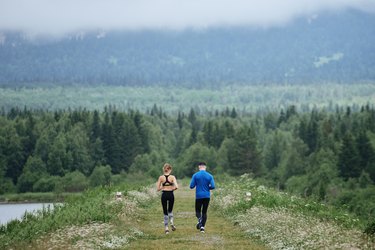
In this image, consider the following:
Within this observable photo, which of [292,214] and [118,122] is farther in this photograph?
[118,122]

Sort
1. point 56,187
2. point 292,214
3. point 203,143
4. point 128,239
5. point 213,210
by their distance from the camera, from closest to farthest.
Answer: point 128,239 → point 292,214 → point 213,210 → point 56,187 → point 203,143

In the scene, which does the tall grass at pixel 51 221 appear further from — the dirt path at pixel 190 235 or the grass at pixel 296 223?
the grass at pixel 296 223

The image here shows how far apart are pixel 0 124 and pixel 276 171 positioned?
227 feet

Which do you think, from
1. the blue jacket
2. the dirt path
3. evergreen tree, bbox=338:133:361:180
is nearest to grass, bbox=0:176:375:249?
the dirt path

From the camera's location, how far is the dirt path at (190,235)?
76.0ft

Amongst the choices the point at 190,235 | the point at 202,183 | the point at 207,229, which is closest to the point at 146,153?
the point at 207,229

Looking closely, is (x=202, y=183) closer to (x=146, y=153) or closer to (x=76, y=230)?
(x=76, y=230)

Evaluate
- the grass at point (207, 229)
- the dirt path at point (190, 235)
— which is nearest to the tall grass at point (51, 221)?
the grass at point (207, 229)

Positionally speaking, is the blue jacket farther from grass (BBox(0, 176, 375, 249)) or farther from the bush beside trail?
the bush beside trail

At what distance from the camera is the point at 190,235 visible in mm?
26047

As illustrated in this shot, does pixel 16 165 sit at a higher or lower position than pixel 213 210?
lower

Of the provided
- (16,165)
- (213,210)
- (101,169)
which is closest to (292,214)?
(213,210)

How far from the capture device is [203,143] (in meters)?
169

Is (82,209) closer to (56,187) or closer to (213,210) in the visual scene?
(213,210)
